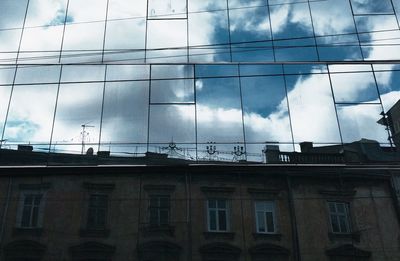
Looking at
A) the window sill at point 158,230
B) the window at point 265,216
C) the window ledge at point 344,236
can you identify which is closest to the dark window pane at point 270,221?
the window at point 265,216

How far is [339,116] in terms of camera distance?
14.2m

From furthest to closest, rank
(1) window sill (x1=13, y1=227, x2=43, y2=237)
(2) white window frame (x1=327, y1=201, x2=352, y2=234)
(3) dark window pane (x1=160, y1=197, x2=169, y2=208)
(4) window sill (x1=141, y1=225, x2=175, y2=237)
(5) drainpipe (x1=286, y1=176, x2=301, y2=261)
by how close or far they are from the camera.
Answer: (3) dark window pane (x1=160, y1=197, x2=169, y2=208)
(2) white window frame (x1=327, y1=201, x2=352, y2=234)
(1) window sill (x1=13, y1=227, x2=43, y2=237)
(4) window sill (x1=141, y1=225, x2=175, y2=237)
(5) drainpipe (x1=286, y1=176, x2=301, y2=261)

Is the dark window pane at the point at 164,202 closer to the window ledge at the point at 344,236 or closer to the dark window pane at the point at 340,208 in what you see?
the window ledge at the point at 344,236

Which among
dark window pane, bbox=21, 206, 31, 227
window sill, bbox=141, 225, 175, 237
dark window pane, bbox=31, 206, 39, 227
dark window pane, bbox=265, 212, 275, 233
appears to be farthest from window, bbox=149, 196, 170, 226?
dark window pane, bbox=21, 206, 31, 227

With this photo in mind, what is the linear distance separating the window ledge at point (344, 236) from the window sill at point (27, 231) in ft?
27.8

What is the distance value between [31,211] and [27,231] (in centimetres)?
60

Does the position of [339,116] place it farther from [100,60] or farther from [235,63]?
[100,60]

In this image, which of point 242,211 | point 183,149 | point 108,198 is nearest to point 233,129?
point 183,149

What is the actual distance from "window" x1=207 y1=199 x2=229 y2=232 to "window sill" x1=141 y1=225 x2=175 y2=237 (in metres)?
1.14

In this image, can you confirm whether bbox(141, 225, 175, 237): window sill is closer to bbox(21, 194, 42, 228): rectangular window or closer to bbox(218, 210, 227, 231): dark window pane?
bbox(218, 210, 227, 231): dark window pane

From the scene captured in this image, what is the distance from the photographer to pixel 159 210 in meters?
12.7

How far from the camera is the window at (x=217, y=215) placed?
1262 cm

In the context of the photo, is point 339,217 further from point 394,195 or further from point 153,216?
point 153,216

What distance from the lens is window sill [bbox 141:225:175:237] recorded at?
1238 centimetres
